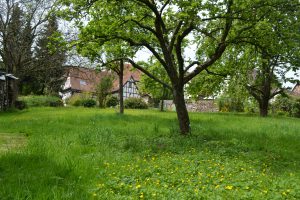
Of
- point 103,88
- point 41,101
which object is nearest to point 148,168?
point 41,101

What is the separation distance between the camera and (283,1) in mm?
10336

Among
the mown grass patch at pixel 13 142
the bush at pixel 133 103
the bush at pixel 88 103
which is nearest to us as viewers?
the mown grass patch at pixel 13 142

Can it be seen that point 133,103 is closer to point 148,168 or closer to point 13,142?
point 13,142

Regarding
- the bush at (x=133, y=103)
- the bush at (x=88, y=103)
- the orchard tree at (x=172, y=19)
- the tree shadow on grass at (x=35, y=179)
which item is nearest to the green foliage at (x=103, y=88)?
the bush at (x=88, y=103)

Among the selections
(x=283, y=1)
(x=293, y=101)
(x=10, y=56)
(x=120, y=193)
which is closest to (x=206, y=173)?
(x=120, y=193)

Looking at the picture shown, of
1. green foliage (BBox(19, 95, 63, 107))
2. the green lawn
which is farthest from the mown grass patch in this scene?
green foliage (BBox(19, 95, 63, 107))

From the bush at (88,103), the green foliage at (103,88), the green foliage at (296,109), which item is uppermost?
the green foliage at (103,88)

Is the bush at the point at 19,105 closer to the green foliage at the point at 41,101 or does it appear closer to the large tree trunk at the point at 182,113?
the green foliage at the point at 41,101

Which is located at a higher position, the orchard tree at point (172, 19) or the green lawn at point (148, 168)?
the orchard tree at point (172, 19)

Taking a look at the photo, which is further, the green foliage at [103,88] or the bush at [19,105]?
the green foliage at [103,88]

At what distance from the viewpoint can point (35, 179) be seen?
5.84m

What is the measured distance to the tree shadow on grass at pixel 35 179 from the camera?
201 inches

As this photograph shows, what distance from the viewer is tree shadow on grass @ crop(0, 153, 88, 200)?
5105 millimetres

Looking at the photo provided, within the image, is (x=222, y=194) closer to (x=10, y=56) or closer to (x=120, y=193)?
(x=120, y=193)
